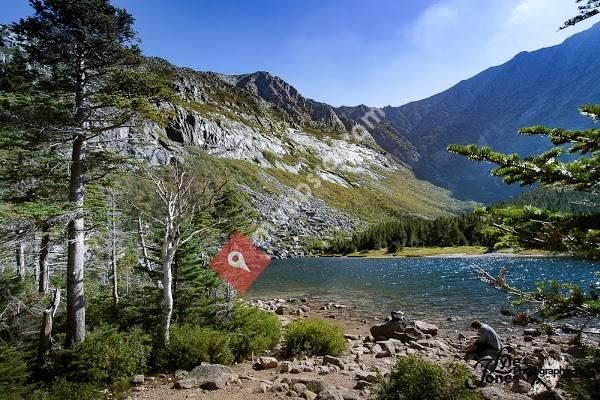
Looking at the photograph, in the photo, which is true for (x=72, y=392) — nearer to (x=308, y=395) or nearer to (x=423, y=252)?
(x=308, y=395)

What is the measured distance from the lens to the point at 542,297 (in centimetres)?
529

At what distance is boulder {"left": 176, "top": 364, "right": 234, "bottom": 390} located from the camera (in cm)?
1285

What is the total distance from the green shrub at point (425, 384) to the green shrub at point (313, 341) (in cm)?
910

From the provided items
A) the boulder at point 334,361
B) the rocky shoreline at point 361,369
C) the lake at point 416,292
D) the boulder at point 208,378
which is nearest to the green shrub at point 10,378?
the rocky shoreline at point 361,369

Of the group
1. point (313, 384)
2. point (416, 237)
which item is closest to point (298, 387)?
point (313, 384)

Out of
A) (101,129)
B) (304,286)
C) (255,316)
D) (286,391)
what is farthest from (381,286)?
(101,129)

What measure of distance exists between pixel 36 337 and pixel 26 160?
7709 millimetres

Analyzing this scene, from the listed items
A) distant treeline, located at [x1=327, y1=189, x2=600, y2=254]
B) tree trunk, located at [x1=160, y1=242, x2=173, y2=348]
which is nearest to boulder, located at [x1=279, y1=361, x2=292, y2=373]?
tree trunk, located at [x1=160, y1=242, x2=173, y2=348]

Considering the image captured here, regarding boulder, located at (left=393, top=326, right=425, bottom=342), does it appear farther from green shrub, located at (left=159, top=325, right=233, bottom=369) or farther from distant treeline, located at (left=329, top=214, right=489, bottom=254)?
distant treeline, located at (left=329, top=214, right=489, bottom=254)

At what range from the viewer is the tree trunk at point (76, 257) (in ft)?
48.0

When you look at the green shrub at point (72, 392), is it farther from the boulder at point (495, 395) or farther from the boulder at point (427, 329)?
the boulder at point (427, 329)

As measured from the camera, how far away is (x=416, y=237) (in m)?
132

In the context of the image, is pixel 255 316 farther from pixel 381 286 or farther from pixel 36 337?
pixel 381 286

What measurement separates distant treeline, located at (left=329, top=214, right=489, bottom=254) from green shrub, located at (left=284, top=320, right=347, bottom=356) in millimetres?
108591
